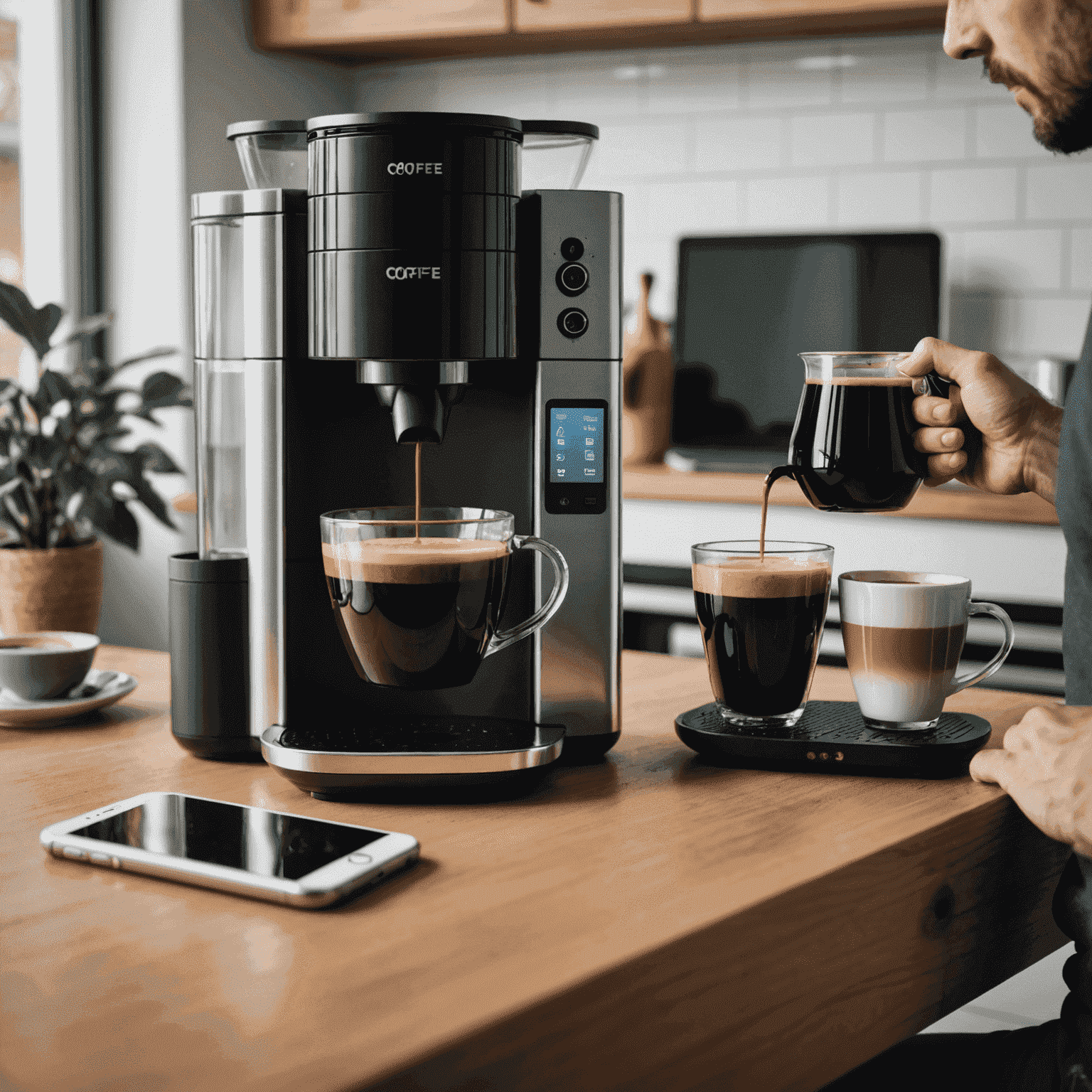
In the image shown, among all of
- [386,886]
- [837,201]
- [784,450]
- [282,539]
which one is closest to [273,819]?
[386,886]

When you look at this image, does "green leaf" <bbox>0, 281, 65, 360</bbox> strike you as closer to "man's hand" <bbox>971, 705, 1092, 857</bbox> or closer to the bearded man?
the bearded man

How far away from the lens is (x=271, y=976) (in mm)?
551

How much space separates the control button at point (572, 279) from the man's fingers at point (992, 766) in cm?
42

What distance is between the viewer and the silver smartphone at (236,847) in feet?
2.11

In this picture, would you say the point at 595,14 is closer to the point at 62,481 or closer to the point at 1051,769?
the point at 62,481

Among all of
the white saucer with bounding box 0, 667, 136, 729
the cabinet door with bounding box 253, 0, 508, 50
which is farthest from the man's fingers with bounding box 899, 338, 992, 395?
the cabinet door with bounding box 253, 0, 508, 50

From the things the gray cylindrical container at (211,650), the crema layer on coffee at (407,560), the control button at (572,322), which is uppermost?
the control button at (572,322)

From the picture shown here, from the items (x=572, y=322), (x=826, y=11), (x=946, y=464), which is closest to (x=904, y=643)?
(x=946, y=464)

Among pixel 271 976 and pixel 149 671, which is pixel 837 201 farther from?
pixel 271 976

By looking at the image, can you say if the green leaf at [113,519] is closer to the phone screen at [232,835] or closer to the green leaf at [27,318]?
the green leaf at [27,318]

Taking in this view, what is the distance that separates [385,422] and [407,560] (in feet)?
0.59

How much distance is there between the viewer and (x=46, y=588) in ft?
4.71

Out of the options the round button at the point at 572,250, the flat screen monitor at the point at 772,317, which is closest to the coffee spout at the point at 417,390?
the round button at the point at 572,250

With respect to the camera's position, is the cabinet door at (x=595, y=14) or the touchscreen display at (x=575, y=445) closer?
the touchscreen display at (x=575, y=445)
